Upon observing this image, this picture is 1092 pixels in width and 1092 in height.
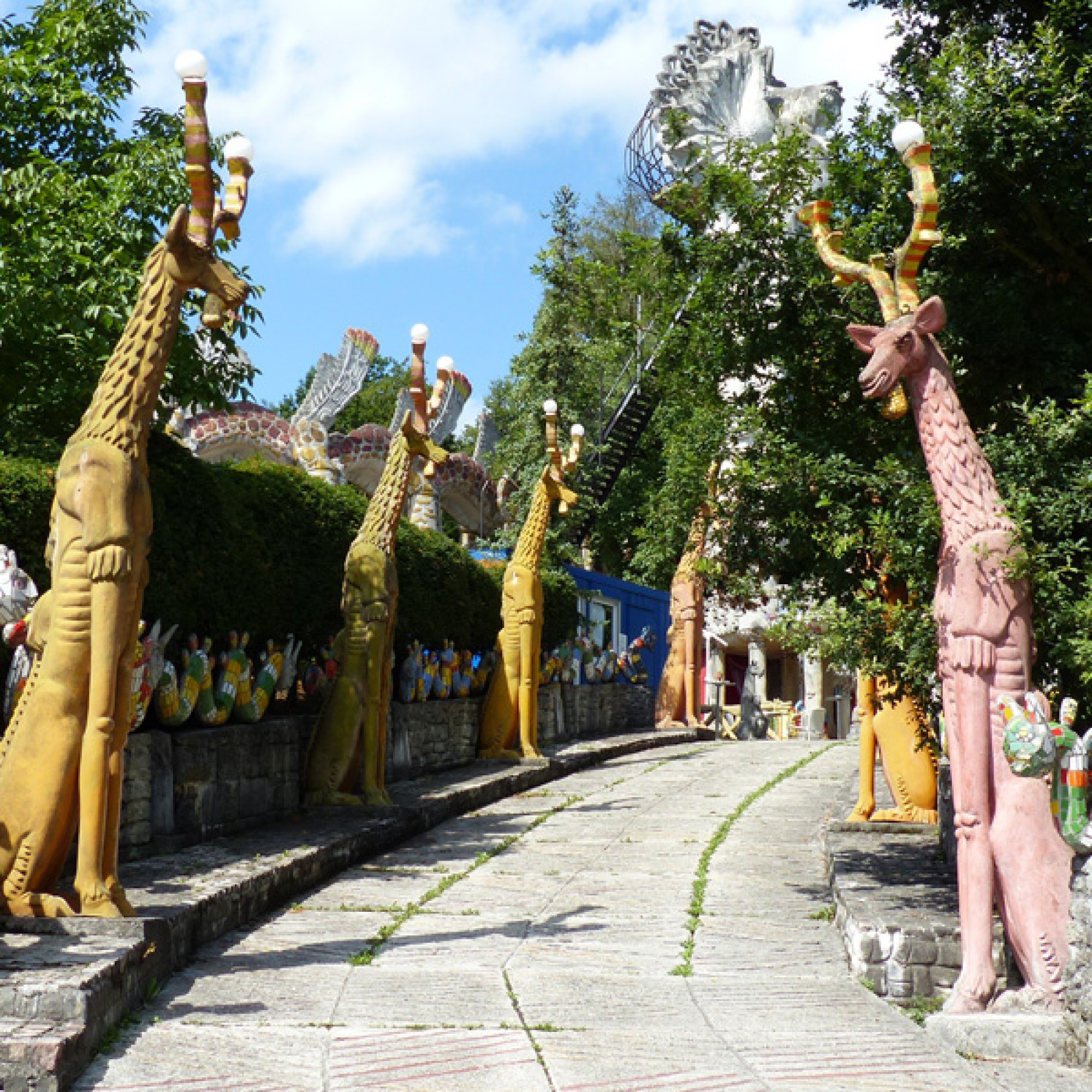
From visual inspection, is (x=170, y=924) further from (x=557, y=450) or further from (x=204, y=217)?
(x=557, y=450)

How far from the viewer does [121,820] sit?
772 cm

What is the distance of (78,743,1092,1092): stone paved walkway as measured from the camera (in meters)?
4.77

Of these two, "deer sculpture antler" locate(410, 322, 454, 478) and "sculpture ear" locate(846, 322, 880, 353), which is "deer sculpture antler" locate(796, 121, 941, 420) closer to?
"sculpture ear" locate(846, 322, 880, 353)

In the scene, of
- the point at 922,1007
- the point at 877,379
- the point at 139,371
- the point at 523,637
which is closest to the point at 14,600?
the point at 139,371

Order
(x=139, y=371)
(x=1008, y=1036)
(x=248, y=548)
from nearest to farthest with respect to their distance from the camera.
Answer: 1. (x=1008, y=1036)
2. (x=139, y=371)
3. (x=248, y=548)

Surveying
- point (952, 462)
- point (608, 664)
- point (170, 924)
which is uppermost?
point (952, 462)

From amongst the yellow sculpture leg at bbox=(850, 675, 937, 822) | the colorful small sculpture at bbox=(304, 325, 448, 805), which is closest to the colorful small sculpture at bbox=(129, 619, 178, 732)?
the colorful small sculpture at bbox=(304, 325, 448, 805)

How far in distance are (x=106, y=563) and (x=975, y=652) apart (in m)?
3.86

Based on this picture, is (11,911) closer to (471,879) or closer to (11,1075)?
(11,1075)

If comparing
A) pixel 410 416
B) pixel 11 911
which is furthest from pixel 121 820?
pixel 410 416

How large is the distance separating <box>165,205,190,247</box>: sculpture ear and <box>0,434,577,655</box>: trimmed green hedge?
7.24ft

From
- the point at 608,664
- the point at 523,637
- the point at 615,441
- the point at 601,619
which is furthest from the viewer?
the point at 615,441

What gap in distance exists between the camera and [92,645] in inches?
229

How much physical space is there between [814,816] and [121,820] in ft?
23.4
